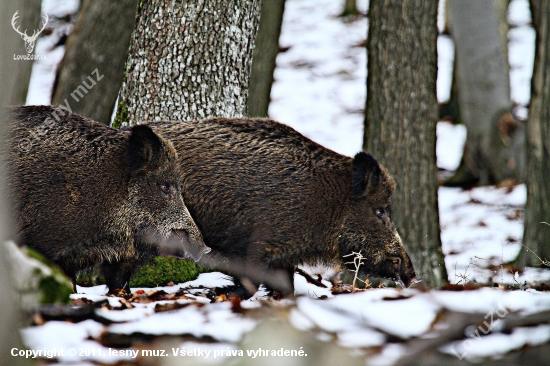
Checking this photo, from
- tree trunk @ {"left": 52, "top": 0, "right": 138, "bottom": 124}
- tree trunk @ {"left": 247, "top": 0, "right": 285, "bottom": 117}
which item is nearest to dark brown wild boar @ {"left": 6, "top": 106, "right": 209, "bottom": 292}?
tree trunk @ {"left": 247, "top": 0, "right": 285, "bottom": 117}

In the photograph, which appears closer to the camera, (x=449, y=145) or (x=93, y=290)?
(x=93, y=290)

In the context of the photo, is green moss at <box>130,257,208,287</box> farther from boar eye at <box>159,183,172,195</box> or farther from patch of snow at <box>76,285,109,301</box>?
boar eye at <box>159,183,172,195</box>

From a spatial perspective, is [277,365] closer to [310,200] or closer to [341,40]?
[310,200]

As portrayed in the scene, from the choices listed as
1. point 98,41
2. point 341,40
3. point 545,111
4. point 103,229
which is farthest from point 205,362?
point 341,40

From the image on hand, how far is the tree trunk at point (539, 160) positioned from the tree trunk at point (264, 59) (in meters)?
3.84

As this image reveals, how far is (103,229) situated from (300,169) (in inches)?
73.7

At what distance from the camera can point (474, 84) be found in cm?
1360

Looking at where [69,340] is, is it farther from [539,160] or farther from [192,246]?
[539,160]

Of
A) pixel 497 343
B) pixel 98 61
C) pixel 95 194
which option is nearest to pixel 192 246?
pixel 95 194

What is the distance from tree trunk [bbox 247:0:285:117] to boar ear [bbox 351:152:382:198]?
392 centimetres

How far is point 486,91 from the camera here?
44.6 feet

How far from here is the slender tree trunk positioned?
2.69 metres

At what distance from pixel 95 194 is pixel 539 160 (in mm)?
5983

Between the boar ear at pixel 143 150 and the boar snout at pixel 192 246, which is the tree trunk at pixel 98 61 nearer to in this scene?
the boar ear at pixel 143 150
